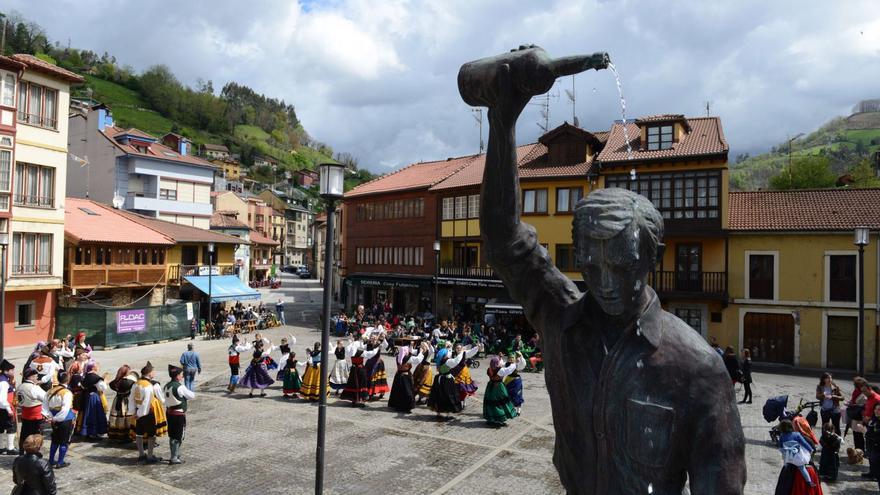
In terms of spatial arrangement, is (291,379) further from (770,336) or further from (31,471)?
(770,336)

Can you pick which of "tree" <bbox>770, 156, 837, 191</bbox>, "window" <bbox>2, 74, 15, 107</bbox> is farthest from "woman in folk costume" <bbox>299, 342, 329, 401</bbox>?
"tree" <bbox>770, 156, 837, 191</bbox>

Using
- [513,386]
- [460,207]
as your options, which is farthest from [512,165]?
[460,207]

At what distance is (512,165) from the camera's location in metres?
2.15

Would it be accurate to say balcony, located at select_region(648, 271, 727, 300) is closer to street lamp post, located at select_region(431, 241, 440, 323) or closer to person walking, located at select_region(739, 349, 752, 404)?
person walking, located at select_region(739, 349, 752, 404)

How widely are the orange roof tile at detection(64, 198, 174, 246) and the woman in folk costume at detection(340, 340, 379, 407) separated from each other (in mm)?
19640

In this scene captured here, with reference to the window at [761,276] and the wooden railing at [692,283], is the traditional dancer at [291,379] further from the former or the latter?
the window at [761,276]

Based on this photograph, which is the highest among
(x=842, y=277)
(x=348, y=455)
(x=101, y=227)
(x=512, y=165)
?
(x=101, y=227)

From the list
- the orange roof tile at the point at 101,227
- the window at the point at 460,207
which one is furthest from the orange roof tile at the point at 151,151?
the window at the point at 460,207

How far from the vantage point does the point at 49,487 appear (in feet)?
24.0

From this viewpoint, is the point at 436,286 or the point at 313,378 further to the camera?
the point at 436,286

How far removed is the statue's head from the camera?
1806mm

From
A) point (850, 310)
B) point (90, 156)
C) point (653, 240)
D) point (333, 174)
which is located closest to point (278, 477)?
point (333, 174)

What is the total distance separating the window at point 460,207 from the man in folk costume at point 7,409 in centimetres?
2657

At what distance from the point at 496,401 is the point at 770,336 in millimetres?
18240
